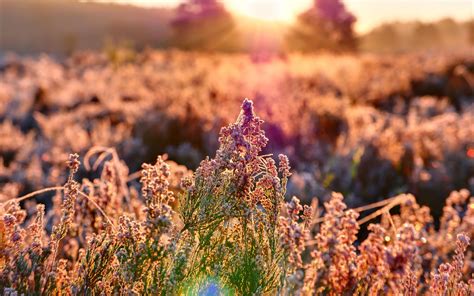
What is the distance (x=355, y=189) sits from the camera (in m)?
5.79

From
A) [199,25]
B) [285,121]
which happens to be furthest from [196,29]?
[285,121]

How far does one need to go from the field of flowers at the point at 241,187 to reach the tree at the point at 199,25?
116 ft

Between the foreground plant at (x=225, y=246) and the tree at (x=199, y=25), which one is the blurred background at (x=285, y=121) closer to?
the foreground plant at (x=225, y=246)

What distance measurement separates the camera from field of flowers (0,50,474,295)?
205 cm

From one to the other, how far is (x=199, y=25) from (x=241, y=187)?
1969 inches

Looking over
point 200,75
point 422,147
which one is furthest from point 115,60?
point 422,147

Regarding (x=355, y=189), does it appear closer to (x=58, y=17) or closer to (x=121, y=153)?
(x=121, y=153)

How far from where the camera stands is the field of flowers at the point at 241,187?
2.05 meters

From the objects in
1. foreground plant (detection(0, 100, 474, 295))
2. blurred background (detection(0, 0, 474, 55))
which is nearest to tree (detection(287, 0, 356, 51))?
blurred background (detection(0, 0, 474, 55))

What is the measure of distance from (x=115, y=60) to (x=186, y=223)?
18922 millimetres

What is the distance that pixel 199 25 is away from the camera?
5081 cm

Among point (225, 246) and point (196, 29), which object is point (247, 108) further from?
point (196, 29)

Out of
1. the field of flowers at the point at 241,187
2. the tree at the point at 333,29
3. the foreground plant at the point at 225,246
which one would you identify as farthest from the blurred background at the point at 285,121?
the tree at the point at 333,29

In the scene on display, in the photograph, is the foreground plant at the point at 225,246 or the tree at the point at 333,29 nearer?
the foreground plant at the point at 225,246
